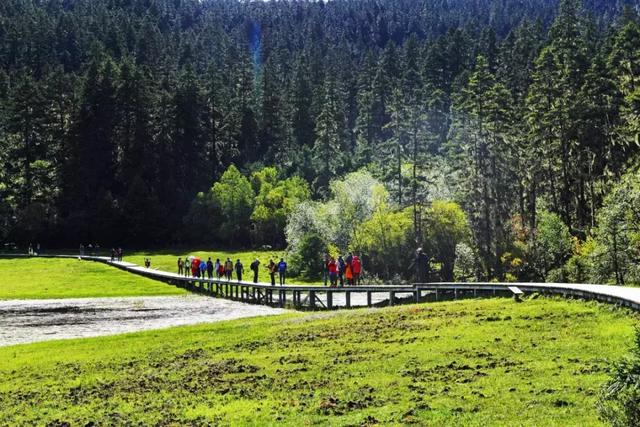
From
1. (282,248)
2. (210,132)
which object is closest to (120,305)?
(282,248)

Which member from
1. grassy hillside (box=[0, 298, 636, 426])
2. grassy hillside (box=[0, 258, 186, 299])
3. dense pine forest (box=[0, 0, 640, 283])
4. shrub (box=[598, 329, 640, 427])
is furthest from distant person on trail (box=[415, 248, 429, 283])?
shrub (box=[598, 329, 640, 427])

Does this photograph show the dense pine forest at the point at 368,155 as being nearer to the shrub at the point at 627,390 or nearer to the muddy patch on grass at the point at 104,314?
the muddy patch on grass at the point at 104,314

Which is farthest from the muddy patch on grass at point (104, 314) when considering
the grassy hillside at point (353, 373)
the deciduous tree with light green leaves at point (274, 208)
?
the deciduous tree with light green leaves at point (274, 208)

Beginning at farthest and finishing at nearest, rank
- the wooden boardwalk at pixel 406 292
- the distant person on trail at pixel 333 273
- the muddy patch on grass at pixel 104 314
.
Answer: the distant person on trail at pixel 333 273 → the muddy patch on grass at pixel 104 314 → the wooden boardwalk at pixel 406 292

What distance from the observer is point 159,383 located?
2025 cm

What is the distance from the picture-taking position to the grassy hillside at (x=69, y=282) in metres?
67.9

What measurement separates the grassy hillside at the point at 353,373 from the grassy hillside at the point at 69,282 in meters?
38.5

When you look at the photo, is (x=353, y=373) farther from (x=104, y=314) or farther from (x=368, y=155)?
(x=368, y=155)

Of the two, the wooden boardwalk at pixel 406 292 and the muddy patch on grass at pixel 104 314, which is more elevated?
the wooden boardwalk at pixel 406 292

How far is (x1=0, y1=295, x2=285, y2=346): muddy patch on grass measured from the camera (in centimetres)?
3906

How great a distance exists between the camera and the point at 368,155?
126062 millimetres

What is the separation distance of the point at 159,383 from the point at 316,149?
4604 inches

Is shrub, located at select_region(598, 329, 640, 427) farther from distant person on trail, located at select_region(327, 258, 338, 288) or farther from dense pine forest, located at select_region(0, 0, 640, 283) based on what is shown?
dense pine forest, located at select_region(0, 0, 640, 283)

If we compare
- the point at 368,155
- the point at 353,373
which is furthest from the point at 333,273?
the point at 368,155
